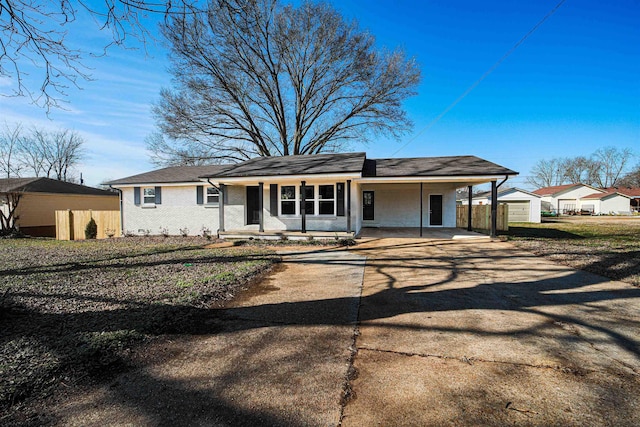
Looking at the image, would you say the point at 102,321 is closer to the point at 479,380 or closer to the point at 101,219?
the point at 479,380

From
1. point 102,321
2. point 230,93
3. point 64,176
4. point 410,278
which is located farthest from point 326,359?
point 64,176

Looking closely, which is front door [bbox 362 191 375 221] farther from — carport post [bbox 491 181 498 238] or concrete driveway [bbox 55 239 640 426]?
concrete driveway [bbox 55 239 640 426]

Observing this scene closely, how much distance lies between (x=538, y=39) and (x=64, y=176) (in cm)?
4975

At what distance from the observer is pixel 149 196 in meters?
15.0

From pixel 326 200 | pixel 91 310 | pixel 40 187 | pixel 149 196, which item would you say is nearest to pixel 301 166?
pixel 326 200

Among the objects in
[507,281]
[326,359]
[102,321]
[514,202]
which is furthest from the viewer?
[514,202]

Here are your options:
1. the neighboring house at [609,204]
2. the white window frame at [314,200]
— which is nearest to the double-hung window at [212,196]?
the white window frame at [314,200]

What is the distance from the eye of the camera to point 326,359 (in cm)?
278

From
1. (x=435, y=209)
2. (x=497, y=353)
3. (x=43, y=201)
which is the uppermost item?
(x=43, y=201)

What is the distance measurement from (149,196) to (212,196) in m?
3.50

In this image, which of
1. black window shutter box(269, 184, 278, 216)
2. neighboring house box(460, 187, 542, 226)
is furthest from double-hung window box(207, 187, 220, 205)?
neighboring house box(460, 187, 542, 226)

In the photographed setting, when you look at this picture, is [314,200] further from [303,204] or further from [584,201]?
[584,201]

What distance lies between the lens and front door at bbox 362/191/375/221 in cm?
1642

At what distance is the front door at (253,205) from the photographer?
46.2 feet
